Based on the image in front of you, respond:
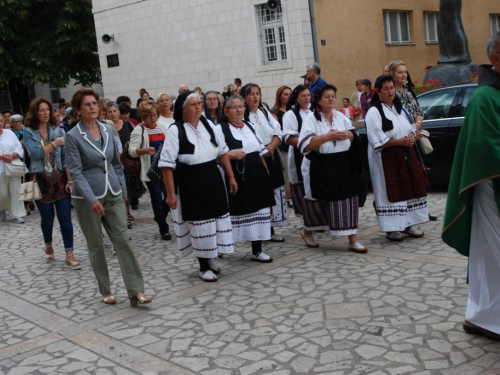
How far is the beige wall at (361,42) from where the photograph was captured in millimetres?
18984

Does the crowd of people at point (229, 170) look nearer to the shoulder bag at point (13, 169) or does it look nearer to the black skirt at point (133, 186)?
the black skirt at point (133, 186)

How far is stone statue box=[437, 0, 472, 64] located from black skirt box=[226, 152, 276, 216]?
39.2 feet

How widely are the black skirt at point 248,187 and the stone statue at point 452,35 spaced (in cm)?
1193

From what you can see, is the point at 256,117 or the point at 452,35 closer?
the point at 256,117

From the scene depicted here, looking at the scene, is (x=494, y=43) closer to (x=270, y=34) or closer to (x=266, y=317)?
(x=266, y=317)

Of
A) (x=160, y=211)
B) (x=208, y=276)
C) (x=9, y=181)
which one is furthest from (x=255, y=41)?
(x=208, y=276)

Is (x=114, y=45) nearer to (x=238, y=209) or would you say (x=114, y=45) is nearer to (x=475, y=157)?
(x=238, y=209)

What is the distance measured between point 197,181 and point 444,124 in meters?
5.14

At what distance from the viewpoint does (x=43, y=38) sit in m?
27.6

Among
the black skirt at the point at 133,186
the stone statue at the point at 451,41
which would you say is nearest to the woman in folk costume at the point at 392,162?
the black skirt at the point at 133,186

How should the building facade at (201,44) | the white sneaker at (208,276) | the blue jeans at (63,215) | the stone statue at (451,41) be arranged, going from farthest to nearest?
the building facade at (201,44) < the stone statue at (451,41) < the blue jeans at (63,215) < the white sneaker at (208,276)

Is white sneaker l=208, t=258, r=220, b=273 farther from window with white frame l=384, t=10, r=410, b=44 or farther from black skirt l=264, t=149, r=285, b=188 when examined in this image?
window with white frame l=384, t=10, r=410, b=44

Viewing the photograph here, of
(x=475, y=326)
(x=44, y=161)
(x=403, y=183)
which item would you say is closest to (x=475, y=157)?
(x=475, y=326)

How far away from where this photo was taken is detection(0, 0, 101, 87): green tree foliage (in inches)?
1045
